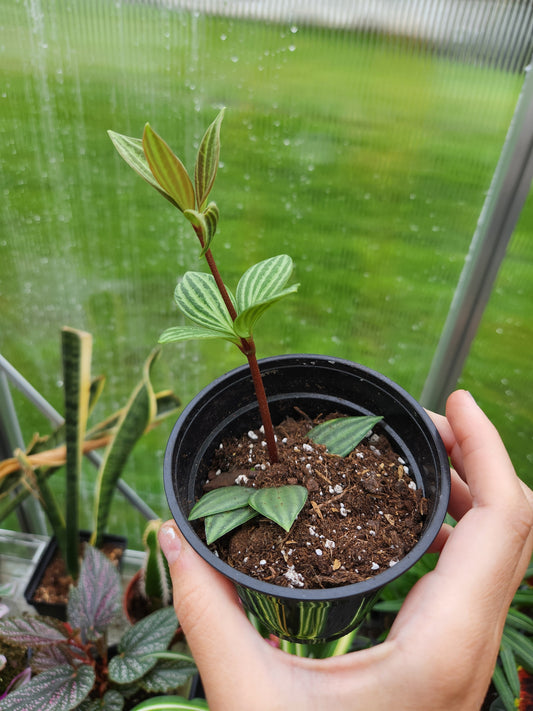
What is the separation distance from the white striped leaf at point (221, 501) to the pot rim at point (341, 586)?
0.02 metres

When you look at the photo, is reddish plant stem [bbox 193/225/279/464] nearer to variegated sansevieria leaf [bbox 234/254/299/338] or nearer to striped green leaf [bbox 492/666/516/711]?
variegated sansevieria leaf [bbox 234/254/299/338]

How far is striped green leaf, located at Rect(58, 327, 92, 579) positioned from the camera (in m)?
0.76

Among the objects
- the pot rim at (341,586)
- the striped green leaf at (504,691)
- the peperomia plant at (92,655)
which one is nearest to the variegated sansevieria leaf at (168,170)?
the pot rim at (341,586)

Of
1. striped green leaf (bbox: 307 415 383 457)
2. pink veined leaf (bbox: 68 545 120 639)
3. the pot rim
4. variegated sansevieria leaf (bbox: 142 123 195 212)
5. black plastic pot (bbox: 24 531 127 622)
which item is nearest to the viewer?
variegated sansevieria leaf (bbox: 142 123 195 212)

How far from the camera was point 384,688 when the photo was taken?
0.44 m

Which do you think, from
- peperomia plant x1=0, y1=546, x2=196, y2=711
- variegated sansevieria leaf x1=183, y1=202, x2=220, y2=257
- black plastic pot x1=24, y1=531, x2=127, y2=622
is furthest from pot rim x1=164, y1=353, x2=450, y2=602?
black plastic pot x1=24, y1=531, x2=127, y2=622

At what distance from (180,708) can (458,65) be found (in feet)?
2.98

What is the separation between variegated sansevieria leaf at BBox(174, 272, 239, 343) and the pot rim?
14 centimetres

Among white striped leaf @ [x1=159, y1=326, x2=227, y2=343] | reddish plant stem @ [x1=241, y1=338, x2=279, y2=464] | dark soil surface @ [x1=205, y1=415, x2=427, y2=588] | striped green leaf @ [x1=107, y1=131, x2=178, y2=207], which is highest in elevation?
striped green leaf @ [x1=107, y1=131, x2=178, y2=207]

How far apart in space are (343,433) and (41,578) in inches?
31.3

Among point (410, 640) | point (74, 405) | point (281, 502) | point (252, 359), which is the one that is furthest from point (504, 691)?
point (74, 405)

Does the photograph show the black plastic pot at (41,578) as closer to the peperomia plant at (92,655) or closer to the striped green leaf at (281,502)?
the peperomia plant at (92,655)

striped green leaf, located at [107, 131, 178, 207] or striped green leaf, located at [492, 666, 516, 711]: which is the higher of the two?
striped green leaf, located at [107, 131, 178, 207]

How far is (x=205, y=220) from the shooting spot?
0.35 meters
